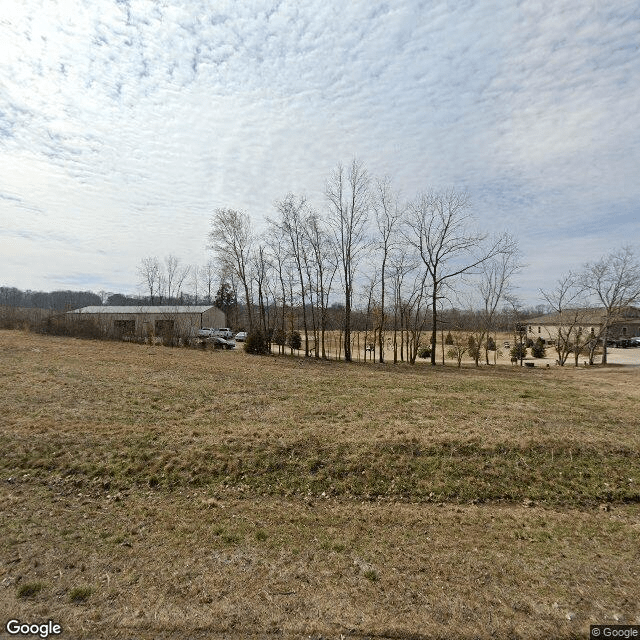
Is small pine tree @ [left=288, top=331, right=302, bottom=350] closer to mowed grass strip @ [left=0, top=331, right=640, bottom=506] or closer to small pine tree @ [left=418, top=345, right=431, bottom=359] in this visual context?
small pine tree @ [left=418, top=345, right=431, bottom=359]

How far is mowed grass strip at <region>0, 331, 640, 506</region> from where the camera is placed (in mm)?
6684

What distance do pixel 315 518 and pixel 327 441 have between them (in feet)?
8.34

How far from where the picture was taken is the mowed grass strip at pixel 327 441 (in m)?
6.68

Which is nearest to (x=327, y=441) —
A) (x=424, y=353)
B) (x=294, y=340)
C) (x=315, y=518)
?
(x=315, y=518)

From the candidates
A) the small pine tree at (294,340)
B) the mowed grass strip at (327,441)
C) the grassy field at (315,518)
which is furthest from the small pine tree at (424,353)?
the grassy field at (315,518)

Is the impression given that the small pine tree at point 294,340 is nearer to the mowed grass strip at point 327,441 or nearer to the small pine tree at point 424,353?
the small pine tree at point 424,353

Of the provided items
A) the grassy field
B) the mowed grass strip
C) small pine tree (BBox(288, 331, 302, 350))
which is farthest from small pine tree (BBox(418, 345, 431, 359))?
the grassy field

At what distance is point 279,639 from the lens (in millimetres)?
3203

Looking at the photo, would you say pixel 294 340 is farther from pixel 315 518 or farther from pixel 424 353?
pixel 315 518

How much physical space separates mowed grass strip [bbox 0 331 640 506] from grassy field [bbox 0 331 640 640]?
5 centimetres

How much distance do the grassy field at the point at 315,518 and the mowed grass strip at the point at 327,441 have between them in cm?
5

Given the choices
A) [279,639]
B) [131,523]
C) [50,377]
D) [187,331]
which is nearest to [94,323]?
[187,331]

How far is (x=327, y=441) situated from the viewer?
26.4 ft

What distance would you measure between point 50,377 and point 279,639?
46.7ft
